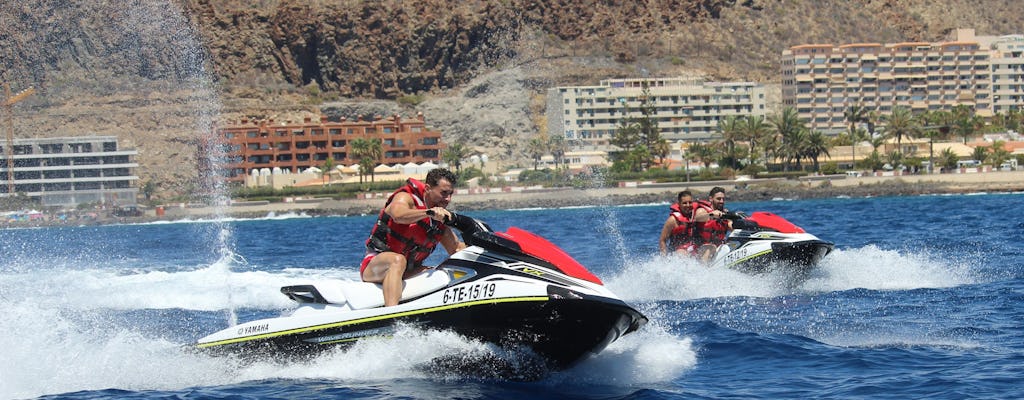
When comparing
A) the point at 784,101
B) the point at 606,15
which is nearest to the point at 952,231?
the point at 784,101

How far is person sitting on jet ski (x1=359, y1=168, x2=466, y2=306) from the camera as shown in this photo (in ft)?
32.4

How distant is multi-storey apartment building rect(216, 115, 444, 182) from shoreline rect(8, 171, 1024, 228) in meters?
22.9

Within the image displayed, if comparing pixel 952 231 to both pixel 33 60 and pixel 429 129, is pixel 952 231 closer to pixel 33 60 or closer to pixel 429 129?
pixel 429 129

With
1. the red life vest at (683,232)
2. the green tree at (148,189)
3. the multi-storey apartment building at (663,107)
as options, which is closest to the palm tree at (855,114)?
the multi-storey apartment building at (663,107)

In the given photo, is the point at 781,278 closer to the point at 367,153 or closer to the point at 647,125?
the point at 367,153

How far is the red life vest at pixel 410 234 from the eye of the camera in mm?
10000

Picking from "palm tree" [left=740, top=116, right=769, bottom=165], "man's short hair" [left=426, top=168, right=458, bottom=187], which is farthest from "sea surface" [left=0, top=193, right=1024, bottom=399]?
"palm tree" [left=740, top=116, right=769, bottom=165]

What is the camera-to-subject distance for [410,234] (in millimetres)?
10102

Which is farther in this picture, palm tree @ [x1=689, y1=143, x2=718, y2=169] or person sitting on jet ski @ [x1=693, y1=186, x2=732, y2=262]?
palm tree @ [x1=689, y1=143, x2=718, y2=169]

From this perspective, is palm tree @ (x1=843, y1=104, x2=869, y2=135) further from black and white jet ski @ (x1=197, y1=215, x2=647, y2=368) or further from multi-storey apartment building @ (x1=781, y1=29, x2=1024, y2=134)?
black and white jet ski @ (x1=197, y1=215, x2=647, y2=368)

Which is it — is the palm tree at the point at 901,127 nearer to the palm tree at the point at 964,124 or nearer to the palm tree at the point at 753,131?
the palm tree at the point at 964,124

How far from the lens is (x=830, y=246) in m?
16.7

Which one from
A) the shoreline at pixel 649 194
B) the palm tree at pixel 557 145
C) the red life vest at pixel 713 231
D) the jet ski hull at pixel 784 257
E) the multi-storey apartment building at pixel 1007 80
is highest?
the multi-storey apartment building at pixel 1007 80

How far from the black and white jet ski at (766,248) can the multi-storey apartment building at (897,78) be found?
5068 inches
